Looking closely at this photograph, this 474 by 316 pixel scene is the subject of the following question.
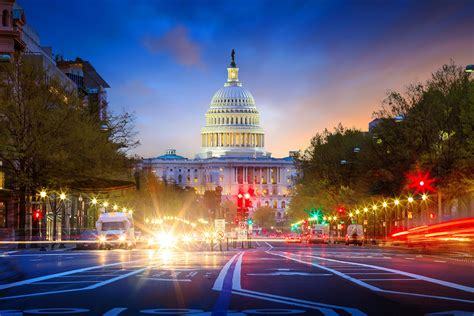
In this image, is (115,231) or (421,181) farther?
(115,231)

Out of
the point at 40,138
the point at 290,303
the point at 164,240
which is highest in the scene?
the point at 40,138

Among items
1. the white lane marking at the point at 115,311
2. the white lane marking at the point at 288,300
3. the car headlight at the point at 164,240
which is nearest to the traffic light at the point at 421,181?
the car headlight at the point at 164,240

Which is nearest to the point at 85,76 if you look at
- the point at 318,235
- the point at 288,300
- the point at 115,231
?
the point at 318,235

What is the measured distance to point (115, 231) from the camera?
80.2 meters

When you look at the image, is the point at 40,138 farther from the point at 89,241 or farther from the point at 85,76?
the point at 85,76

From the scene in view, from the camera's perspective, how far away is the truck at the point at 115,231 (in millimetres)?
78625

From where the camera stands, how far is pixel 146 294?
20.5 meters

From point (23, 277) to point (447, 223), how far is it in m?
37.7

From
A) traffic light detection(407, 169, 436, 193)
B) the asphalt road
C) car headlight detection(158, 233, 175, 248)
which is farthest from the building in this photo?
the asphalt road

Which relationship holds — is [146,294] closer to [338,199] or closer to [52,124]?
[52,124]

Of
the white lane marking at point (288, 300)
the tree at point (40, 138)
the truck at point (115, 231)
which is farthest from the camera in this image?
the truck at point (115, 231)

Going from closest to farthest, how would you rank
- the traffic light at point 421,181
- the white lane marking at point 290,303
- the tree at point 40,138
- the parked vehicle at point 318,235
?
the white lane marking at point 290,303 < the tree at point 40,138 < the traffic light at point 421,181 < the parked vehicle at point 318,235

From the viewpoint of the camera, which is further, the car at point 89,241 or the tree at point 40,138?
the car at point 89,241

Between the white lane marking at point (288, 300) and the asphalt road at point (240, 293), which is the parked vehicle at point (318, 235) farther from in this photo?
the white lane marking at point (288, 300)
